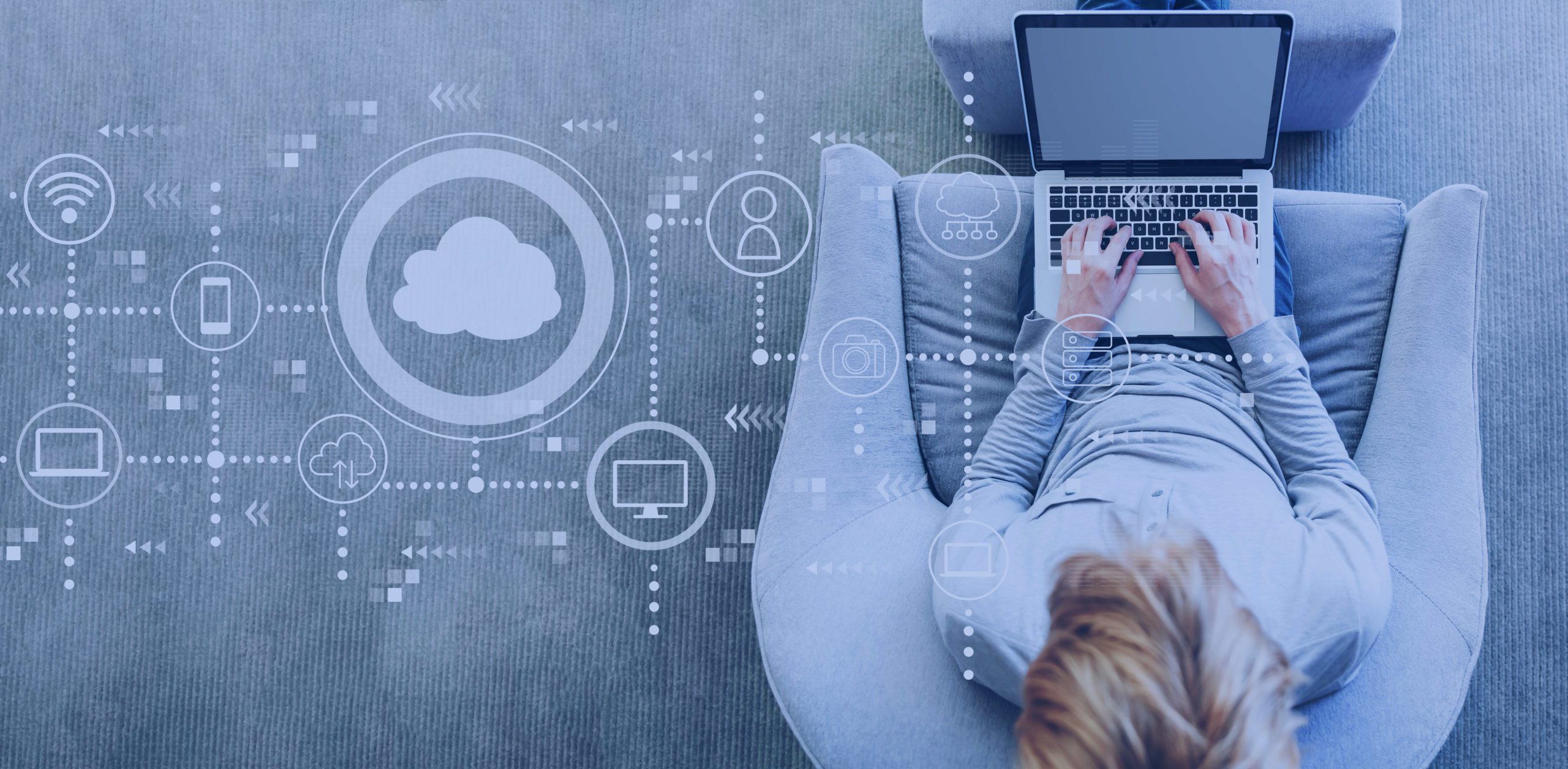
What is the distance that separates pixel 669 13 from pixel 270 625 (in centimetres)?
117

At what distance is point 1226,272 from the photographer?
45.9 inches

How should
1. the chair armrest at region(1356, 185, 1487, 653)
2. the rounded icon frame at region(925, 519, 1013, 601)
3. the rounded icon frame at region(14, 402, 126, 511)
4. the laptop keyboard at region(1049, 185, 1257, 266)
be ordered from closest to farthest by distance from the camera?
the rounded icon frame at region(925, 519, 1013, 601) → the chair armrest at region(1356, 185, 1487, 653) → the laptop keyboard at region(1049, 185, 1257, 266) → the rounded icon frame at region(14, 402, 126, 511)

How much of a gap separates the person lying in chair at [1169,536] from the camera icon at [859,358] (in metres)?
0.17

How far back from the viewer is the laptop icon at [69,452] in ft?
4.69

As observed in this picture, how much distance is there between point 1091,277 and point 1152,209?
0.46 ft

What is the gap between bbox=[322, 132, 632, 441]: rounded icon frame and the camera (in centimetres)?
145

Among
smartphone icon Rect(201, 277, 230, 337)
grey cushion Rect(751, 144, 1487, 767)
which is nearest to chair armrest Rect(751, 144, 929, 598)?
grey cushion Rect(751, 144, 1487, 767)

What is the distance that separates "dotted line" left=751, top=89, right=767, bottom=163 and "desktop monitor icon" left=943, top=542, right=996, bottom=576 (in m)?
0.73

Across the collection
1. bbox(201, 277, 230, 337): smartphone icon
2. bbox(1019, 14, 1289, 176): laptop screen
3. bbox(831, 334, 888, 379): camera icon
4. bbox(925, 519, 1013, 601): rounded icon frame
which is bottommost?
bbox(925, 519, 1013, 601): rounded icon frame

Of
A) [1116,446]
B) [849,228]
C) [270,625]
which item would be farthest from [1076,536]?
[270,625]

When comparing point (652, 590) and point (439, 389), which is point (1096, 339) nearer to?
point (652, 590)

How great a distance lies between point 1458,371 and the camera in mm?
1154

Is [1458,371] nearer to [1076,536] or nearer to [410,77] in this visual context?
[1076,536]

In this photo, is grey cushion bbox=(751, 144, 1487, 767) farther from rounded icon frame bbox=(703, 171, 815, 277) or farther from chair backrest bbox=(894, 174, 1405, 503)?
rounded icon frame bbox=(703, 171, 815, 277)
